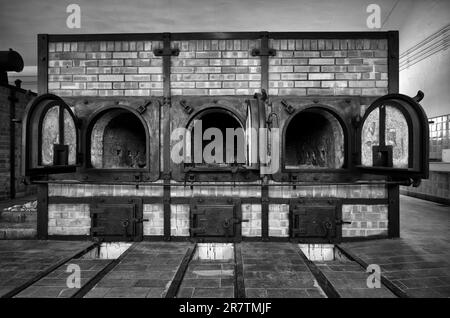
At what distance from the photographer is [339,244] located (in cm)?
273

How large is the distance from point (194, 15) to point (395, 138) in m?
3.64

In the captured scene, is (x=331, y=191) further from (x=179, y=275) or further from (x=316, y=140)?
(x=179, y=275)

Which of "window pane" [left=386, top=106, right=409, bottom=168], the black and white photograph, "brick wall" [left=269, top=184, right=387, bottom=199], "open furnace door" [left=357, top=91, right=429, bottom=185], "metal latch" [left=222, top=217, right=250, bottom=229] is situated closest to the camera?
"open furnace door" [left=357, top=91, right=429, bottom=185]

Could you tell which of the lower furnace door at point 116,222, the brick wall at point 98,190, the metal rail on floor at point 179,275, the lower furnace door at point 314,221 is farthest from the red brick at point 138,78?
the lower furnace door at point 314,221

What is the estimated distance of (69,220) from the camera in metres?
2.89

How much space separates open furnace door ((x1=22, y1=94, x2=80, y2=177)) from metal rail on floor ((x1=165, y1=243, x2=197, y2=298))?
4.58 ft

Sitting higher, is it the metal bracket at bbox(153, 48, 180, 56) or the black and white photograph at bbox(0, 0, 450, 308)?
the metal bracket at bbox(153, 48, 180, 56)

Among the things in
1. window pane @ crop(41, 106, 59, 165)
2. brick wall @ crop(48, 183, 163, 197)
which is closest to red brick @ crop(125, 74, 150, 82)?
window pane @ crop(41, 106, 59, 165)

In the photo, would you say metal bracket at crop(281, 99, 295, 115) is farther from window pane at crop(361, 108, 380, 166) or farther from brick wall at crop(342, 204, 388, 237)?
brick wall at crop(342, 204, 388, 237)

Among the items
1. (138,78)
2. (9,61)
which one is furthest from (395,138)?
(9,61)

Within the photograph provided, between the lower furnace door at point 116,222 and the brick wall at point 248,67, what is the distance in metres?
1.23

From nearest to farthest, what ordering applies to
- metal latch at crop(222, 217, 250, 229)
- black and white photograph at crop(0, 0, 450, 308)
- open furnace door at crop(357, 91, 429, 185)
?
open furnace door at crop(357, 91, 429, 185) → black and white photograph at crop(0, 0, 450, 308) → metal latch at crop(222, 217, 250, 229)

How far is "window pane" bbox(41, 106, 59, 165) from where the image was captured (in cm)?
Result: 236
